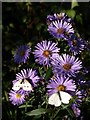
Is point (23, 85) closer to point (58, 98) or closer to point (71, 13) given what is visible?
point (58, 98)

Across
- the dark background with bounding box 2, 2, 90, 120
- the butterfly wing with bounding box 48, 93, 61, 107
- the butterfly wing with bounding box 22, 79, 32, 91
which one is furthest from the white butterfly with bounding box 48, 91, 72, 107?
the dark background with bounding box 2, 2, 90, 120

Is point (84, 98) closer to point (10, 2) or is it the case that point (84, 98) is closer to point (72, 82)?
point (72, 82)

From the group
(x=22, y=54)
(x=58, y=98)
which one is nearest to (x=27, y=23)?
(x=22, y=54)

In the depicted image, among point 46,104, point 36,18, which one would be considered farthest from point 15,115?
point 36,18

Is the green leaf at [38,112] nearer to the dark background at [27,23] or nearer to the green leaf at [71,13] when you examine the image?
the dark background at [27,23]

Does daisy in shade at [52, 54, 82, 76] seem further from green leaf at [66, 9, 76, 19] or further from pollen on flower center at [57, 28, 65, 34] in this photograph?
green leaf at [66, 9, 76, 19]
